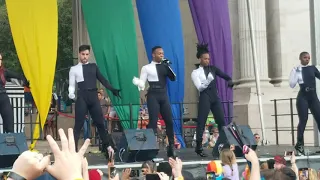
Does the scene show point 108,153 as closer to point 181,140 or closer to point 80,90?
point 80,90

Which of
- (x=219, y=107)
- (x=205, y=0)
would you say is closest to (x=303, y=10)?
(x=205, y=0)

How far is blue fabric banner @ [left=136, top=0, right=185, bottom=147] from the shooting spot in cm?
1288

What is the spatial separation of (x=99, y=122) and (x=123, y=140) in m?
0.48

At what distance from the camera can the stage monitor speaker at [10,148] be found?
9.47m

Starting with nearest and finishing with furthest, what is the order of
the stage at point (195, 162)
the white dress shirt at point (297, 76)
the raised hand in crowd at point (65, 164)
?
the raised hand in crowd at point (65, 164) < the stage at point (195, 162) < the white dress shirt at point (297, 76)

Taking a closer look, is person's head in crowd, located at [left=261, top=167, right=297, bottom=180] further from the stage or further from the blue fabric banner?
the blue fabric banner

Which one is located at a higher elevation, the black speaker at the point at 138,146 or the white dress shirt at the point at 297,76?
the white dress shirt at the point at 297,76

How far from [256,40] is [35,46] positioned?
287 inches

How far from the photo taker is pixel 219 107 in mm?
11055

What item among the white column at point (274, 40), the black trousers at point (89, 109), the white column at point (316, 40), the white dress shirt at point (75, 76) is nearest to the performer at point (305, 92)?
the white column at point (316, 40)

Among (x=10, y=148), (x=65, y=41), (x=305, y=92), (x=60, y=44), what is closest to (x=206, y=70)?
(x=305, y=92)

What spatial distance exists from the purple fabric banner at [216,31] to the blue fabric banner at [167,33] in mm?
437

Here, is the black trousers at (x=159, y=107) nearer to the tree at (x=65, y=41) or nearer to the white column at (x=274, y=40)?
the white column at (x=274, y=40)

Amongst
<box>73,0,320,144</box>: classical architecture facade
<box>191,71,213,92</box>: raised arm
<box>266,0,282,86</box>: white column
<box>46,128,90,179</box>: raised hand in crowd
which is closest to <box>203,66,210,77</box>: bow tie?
<box>191,71,213,92</box>: raised arm
